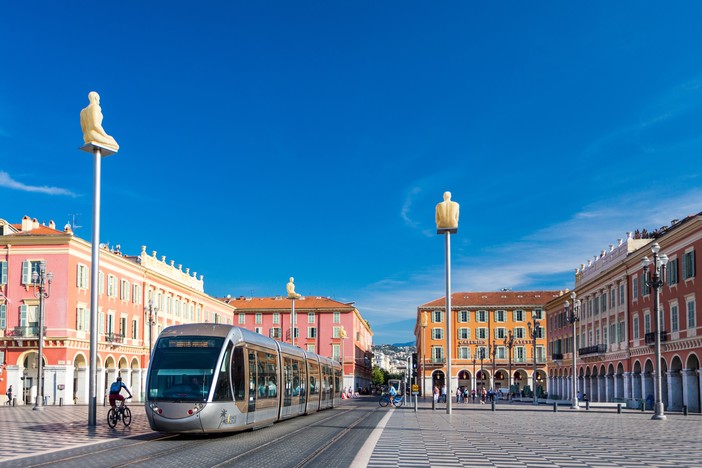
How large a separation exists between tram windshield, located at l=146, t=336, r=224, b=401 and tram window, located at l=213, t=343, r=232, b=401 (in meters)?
0.24

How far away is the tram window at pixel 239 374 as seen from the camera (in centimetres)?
2117

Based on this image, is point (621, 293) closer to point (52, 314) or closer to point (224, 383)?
point (52, 314)

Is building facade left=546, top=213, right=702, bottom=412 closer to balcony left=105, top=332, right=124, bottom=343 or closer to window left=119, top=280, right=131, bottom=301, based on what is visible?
balcony left=105, top=332, right=124, bottom=343

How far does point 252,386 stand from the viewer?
2269 cm

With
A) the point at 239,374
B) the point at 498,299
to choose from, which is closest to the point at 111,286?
the point at 239,374

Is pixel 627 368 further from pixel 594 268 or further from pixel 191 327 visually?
pixel 191 327

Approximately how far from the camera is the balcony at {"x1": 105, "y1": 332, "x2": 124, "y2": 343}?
198 feet

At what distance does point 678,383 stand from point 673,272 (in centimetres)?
694

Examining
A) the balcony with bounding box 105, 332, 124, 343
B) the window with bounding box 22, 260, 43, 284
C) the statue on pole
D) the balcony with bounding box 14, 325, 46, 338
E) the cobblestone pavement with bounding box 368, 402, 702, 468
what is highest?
the statue on pole

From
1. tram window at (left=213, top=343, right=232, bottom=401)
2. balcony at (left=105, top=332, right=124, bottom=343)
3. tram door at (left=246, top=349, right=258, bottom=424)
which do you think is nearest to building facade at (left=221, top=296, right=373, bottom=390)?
balcony at (left=105, top=332, right=124, bottom=343)

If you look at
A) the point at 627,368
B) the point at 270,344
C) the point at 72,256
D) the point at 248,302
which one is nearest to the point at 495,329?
the point at 248,302

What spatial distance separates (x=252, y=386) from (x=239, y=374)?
127 cm

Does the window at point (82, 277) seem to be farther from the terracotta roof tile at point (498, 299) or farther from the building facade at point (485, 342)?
the terracotta roof tile at point (498, 299)

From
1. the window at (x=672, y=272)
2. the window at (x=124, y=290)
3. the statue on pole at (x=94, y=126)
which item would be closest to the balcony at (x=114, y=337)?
the window at (x=124, y=290)
